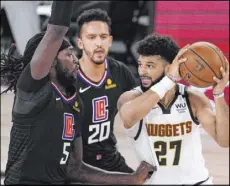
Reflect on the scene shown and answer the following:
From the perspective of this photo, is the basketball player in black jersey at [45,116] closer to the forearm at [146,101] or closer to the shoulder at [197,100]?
the forearm at [146,101]

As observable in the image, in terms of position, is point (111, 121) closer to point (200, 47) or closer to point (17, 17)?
point (200, 47)

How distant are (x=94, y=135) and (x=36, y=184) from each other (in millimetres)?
1281

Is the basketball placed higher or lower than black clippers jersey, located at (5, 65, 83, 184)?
higher

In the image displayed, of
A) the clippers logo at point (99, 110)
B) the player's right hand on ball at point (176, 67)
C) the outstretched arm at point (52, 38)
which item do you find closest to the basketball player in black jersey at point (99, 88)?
the clippers logo at point (99, 110)

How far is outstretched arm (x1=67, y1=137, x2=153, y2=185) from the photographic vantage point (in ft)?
11.5

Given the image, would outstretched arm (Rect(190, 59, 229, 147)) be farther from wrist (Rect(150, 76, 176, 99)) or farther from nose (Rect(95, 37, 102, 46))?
nose (Rect(95, 37, 102, 46))

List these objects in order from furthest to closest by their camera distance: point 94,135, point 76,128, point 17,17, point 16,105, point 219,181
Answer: point 17,17 → point 219,181 → point 94,135 → point 76,128 → point 16,105

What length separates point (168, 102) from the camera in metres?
3.66

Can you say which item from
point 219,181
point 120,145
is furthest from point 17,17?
point 219,181

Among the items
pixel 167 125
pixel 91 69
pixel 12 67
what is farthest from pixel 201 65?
pixel 91 69

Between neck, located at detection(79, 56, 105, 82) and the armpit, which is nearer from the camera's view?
the armpit

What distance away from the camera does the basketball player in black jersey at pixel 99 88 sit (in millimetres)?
4543

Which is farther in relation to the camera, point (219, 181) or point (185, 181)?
point (219, 181)

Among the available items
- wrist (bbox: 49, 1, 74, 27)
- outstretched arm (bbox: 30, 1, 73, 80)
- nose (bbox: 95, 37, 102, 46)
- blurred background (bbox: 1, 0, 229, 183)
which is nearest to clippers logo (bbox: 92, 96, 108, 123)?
nose (bbox: 95, 37, 102, 46)
